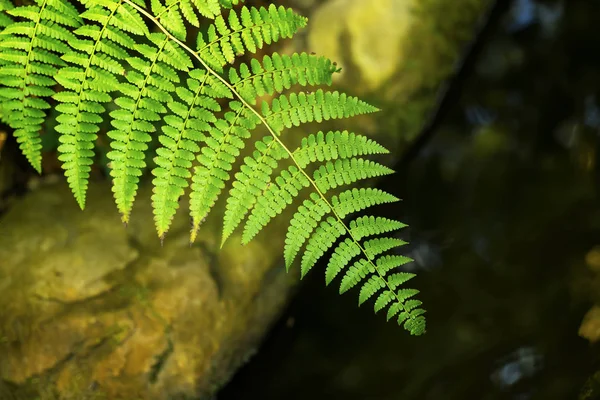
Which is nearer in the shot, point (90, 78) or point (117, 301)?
point (90, 78)

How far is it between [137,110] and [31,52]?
0.37 metres

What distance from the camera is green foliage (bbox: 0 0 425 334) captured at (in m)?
1.52

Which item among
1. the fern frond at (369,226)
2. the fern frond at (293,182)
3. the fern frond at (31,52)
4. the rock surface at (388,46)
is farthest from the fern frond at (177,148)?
the rock surface at (388,46)

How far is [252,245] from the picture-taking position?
9.20ft

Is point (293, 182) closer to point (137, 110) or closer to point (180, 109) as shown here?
point (180, 109)

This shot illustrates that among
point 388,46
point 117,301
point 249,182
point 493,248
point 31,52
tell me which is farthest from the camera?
point 493,248

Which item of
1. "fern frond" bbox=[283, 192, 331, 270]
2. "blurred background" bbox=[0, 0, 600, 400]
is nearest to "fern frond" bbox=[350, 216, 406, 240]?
"fern frond" bbox=[283, 192, 331, 270]

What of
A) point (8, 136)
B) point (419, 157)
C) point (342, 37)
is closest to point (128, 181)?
point (8, 136)

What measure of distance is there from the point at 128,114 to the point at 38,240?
1501mm

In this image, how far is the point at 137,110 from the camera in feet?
5.04

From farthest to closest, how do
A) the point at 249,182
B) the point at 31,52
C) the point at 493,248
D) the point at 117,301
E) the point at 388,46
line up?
the point at 493,248 → the point at 388,46 → the point at 117,301 → the point at 249,182 → the point at 31,52

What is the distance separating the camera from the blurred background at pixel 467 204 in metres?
2.93

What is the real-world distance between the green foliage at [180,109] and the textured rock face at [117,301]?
1134mm

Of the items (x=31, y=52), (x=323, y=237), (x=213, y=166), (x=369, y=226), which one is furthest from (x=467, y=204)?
(x=31, y=52)
